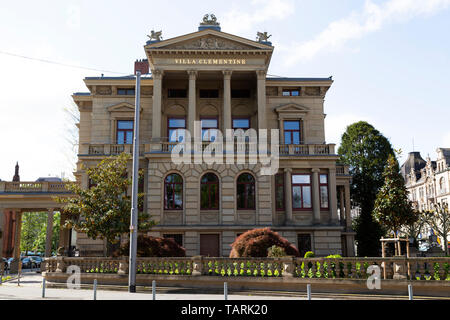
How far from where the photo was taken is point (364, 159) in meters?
52.8

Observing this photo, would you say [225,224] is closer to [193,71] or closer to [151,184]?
[151,184]

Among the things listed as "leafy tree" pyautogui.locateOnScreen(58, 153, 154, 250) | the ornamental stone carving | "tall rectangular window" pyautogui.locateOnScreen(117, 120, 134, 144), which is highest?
the ornamental stone carving

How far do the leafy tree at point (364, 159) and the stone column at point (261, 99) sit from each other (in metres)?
18.6

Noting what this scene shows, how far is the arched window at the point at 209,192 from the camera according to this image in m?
36.7

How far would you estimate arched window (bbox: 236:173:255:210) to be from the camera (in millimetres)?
36844

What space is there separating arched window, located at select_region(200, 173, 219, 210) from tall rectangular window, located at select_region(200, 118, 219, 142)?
536 cm

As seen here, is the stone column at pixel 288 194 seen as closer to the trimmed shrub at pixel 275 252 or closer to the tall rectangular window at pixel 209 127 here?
the tall rectangular window at pixel 209 127

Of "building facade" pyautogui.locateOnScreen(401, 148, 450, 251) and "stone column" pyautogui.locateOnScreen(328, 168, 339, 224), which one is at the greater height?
"building facade" pyautogui.locateOnScreen(401, 148, 450, 251)

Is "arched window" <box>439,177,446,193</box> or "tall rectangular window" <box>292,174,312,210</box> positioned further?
"arched window" <box>439,177,446,193</box>

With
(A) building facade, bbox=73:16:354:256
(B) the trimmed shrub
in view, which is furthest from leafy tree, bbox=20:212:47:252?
(B) the trimmed shrub

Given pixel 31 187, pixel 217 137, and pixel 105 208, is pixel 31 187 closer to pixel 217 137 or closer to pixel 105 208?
pixel 217 137

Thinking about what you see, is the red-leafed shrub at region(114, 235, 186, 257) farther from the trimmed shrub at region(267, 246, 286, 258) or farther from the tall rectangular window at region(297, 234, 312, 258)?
the tall rectangular window at region(297, 234, 312, 258)

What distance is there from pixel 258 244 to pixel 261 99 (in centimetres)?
1805

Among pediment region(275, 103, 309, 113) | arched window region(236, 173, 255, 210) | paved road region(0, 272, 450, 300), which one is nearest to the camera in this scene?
paved road region(0, 272, 450, 300)
